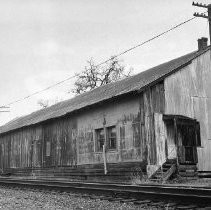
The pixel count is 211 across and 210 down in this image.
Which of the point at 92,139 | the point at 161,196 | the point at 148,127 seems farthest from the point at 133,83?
the point at 161,196

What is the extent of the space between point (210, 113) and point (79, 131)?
7.26m

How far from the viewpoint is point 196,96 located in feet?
63.4

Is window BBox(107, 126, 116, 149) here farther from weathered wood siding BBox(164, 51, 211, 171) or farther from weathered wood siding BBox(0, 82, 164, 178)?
weathered wood siding BBox(164, 51, 211, 171)

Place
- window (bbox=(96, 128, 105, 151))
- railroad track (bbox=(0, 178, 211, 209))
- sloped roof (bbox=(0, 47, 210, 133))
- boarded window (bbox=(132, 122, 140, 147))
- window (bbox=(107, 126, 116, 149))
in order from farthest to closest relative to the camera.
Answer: window (bbox=(96, 128, 105, 151))
window (bbox=(107, 126, 116, 149))
sloped roof (bbox=(0, 47, 210, 133))
boarded window (bbox=(132, 122, 140, 147))
railroad track (bbox=(0, 178, 211, 209))

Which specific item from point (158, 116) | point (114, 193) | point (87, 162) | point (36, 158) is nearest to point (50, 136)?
point (36, 158)

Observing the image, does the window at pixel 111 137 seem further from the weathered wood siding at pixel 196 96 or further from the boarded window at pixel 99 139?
the weathered wood siding at pixel 196 96

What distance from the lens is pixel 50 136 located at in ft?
84.6

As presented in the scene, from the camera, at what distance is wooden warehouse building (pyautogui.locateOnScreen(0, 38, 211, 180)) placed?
17594 mm

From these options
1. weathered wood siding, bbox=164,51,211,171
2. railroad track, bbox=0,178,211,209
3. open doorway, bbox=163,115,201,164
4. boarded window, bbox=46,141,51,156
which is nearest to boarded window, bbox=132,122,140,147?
open doorway, bbox=163,115,201,164

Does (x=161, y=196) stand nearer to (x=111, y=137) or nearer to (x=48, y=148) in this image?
(x=111, y=137)

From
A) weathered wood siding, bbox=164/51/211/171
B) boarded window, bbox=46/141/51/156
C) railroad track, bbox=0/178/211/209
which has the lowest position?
railroad track, bbox=0/178/211/209

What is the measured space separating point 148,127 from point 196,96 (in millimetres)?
3313

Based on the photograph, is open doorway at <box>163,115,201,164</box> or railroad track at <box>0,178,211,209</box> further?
open doorway at <box>163,115,201,164</box>

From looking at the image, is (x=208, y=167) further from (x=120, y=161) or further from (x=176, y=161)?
(x=120, y=161)
